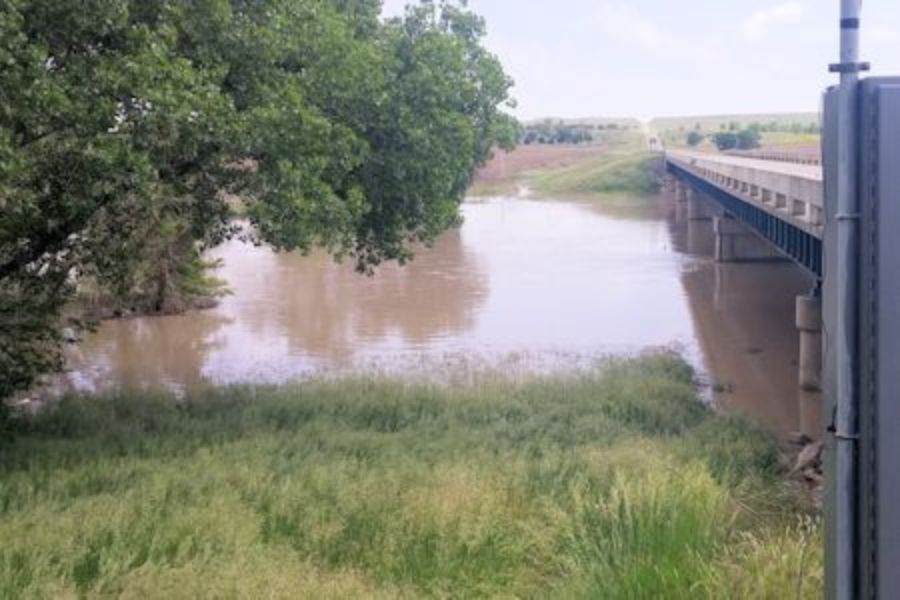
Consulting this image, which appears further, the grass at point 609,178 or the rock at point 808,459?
the grass at point 609,178

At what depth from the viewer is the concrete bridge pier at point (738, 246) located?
50.4 meters

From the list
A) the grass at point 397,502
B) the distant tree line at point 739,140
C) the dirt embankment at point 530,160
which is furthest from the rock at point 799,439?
the dirt embankment at point 530,160

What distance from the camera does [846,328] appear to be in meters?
3.76

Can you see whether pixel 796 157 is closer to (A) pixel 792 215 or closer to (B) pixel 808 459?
(A) pixel 792 215

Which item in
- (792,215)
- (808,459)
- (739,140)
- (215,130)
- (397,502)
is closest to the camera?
(397,502)

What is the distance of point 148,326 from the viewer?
33.0 meters

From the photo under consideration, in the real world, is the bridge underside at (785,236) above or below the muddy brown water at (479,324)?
above

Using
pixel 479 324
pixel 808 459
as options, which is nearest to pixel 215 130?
pixel 808 459

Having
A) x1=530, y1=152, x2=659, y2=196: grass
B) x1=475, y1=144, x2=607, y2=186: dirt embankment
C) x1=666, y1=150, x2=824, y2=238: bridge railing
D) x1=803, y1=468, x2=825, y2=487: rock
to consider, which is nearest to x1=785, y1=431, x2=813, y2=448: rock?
x1=803, y1=468, x2=825, y2=487: rock

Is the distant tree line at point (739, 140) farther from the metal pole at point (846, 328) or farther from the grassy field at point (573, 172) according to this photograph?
the metal pole at point (846, 328)

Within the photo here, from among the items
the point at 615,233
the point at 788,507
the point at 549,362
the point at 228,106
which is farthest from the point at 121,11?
the point at 615,233

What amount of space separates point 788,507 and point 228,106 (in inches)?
Result: 306

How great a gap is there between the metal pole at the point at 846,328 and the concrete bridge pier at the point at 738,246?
48.0 m

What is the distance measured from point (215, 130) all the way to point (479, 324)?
20823 mm
